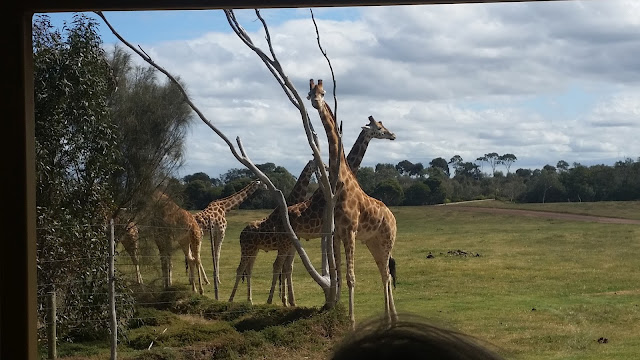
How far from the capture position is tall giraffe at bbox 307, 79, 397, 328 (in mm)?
6355

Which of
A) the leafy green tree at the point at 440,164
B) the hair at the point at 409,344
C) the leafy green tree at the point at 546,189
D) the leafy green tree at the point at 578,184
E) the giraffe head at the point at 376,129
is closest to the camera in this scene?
the hair at the point at 409,344

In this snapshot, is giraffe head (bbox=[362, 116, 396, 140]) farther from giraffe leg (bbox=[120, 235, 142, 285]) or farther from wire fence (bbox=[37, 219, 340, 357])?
giraffe leg (bbox=[120, 235, 142, 285])

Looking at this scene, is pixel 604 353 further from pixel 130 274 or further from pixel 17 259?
A: pixel 17 259

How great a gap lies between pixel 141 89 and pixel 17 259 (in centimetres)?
645

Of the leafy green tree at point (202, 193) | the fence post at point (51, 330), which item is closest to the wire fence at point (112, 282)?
the fence post at point (51, 330)

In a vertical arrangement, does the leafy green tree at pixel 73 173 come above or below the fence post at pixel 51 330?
above

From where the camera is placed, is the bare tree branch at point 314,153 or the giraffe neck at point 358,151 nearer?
the bare tree branch at point 314,153

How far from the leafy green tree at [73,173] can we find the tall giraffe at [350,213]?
1.75 metres

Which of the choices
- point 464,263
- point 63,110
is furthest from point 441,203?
point 63,110

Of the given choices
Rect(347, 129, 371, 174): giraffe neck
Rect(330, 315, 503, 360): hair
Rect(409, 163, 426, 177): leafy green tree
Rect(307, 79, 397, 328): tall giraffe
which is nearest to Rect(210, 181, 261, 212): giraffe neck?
Rect(347, 129, 371, 174): giraffe neck

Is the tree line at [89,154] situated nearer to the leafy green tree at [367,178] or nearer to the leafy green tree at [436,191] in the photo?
the leafy green tree at [367,178]

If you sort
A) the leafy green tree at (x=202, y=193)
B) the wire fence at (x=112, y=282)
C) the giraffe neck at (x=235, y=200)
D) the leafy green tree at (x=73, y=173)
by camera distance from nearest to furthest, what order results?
1. the wire fence at (x=112, y=282)
2. the leafy green tree at (x=73, y=173)
3. the giraffe neck at (x=235, y=200)
4. the leafy green tree at (x=202, y=193)

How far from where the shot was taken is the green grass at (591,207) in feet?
47.6

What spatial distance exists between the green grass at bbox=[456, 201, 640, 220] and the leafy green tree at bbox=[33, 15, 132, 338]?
11181mm
